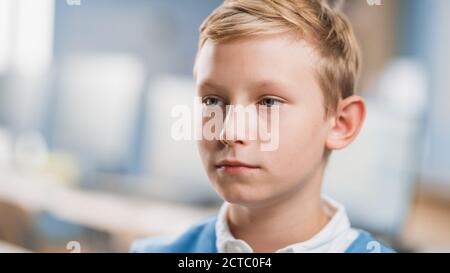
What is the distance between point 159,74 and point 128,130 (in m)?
0.10

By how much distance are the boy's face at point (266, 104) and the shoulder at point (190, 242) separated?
0.25ft

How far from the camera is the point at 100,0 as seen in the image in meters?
0.87

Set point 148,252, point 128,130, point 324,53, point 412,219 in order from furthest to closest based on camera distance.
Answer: point 412,219 < point 128,130 < point 148,252 < point 324,53

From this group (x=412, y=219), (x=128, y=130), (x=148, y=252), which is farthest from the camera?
(x=412, y=219)

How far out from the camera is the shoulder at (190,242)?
2.68 ft

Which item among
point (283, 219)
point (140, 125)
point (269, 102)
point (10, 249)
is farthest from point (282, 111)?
point (10, 249)

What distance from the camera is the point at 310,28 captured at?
0.73 metres

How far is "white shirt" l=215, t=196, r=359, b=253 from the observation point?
78 centimetres

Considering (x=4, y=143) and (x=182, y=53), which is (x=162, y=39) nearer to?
(x=182, y=53)

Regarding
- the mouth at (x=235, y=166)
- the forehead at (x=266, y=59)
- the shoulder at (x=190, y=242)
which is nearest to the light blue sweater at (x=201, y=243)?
the shoulder at (x=190, y=242)

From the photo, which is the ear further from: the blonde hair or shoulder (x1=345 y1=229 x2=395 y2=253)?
shoulder (x1=345 y1=229 x2=395 y2=253)

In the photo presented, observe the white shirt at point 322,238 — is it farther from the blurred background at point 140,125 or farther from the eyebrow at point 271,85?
the eyebrow at point 271,85

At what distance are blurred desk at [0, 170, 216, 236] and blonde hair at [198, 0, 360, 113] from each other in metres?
0.31

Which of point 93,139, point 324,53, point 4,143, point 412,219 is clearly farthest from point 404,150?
point 4,143
